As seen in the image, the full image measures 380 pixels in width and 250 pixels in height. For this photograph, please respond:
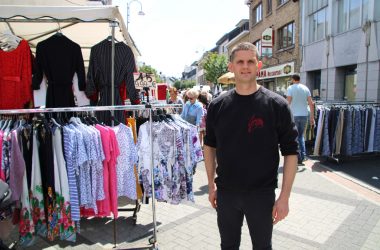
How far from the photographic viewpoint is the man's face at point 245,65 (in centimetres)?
247

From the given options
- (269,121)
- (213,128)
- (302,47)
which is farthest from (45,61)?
(302,47)

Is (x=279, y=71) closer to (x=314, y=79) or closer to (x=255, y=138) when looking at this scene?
(x=314, y=79)

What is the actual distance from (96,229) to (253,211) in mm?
2792

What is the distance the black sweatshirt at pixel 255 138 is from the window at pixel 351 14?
12.2 metres

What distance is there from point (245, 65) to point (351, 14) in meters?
13.5

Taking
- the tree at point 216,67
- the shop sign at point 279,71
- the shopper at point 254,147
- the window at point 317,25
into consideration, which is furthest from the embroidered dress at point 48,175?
the tree at point 216,67

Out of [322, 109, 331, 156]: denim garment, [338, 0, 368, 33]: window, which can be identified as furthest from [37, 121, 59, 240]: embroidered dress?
[338, 0, 368, 33]: window

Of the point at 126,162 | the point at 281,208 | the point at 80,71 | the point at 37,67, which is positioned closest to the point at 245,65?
the point at 281,208

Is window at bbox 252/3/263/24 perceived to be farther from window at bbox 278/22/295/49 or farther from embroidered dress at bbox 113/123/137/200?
embroidered dress at bbox 113/123/137/200

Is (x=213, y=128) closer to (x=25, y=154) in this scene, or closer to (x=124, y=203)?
(x=25, y=154)

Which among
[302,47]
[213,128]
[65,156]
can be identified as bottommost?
[65,156]

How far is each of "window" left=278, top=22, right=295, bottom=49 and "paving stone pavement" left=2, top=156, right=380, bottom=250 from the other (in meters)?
16.0

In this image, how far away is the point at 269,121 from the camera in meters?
2.43

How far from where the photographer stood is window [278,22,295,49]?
20172 mm
